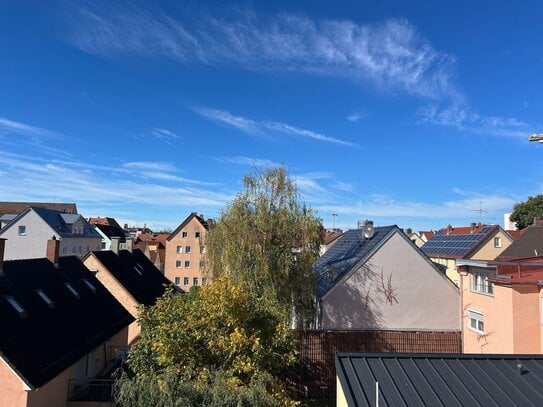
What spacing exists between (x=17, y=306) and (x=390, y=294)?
14.9 meters

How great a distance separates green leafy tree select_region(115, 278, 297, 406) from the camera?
30.7 feet

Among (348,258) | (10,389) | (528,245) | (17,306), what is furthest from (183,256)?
(10,389)

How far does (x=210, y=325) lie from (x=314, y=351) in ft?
22.7

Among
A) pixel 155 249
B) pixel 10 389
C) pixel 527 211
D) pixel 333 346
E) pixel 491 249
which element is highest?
pixel 527 211

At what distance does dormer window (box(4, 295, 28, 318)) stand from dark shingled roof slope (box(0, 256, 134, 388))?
0.04 m

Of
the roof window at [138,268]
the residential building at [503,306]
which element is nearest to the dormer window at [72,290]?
the roof window at [138,268]

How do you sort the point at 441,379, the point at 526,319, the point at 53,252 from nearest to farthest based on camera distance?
the point at 441,379
the point at 526,319
the point at 53,252

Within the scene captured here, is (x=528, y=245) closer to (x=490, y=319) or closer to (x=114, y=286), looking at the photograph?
(x=490, y=319)

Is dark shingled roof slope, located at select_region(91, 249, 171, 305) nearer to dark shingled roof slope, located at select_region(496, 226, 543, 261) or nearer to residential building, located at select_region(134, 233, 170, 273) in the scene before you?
dark shingled roof slope, located at select_region(496, 226, 543, 261)

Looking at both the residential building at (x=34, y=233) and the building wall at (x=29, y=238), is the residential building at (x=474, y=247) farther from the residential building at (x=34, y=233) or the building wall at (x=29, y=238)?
the building wall at (x=29, y=238)

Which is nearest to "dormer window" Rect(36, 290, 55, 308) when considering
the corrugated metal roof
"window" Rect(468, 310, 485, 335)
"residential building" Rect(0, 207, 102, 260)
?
the corrugated metal roof

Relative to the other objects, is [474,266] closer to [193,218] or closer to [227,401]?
[227,401]

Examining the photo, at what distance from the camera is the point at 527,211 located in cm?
6900

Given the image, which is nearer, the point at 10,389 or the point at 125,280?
the point at 10,389
